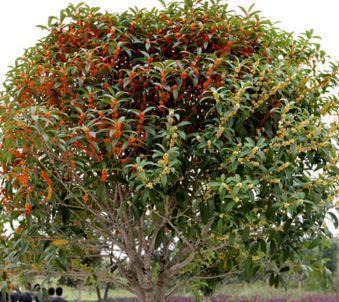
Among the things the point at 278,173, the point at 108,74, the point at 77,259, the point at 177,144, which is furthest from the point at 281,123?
the point at 77,259

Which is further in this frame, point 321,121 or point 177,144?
point 321,121

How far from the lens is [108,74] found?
14.5 ft

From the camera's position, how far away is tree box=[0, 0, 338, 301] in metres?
3.82

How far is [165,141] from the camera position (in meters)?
3.85

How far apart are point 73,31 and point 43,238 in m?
1.56

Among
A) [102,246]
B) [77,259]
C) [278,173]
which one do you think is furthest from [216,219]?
[77,259]

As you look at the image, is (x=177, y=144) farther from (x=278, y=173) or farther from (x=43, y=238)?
(x=43, y=238)

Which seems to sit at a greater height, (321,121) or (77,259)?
(321,121)

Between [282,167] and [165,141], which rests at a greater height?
[165,141]

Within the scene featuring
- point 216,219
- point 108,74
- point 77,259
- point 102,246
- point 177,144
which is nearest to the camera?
point 177,144

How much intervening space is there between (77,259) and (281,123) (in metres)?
2.20

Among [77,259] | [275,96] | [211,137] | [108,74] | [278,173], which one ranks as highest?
[108,74]

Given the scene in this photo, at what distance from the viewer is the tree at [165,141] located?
150 inches

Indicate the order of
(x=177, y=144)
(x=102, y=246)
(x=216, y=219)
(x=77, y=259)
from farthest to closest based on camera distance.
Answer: (x=77, y=259)
(x=102, y=246)
(x=216, y=219)
(x=177, y=144)
